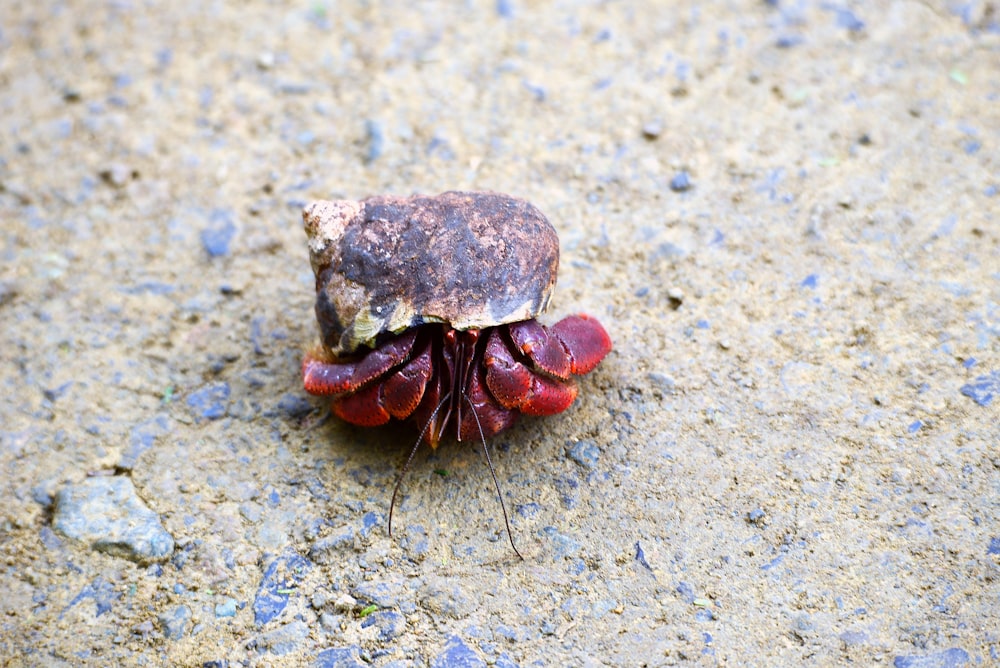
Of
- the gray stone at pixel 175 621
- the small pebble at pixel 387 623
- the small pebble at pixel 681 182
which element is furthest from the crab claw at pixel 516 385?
the small pebble at pixel 681 182

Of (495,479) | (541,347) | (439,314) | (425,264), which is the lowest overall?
(495,479)

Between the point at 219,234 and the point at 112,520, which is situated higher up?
the point at 219,234

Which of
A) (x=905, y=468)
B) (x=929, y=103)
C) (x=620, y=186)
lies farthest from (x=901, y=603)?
(x=929, y=103)

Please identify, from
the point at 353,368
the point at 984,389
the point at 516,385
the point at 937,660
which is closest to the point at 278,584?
the point at 353,368

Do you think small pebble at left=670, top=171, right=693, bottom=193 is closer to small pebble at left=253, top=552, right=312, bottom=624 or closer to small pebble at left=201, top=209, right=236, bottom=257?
small pebble at left=201, top=209, right=236, bottom=257

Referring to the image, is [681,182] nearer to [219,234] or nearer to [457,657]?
[219,234]

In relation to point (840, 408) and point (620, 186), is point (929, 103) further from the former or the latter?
point (840, 408)

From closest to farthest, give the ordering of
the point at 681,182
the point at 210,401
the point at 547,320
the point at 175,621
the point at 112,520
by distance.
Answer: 1. the point at 175,621
2. the point at 112,520
3. the point at 210,401
4. the point at 547,320
5. the point at 681,182

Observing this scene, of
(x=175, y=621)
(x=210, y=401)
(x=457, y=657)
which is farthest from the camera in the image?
Result: (x=210, y=401)

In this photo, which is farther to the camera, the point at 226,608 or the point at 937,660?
the point at 226,608
